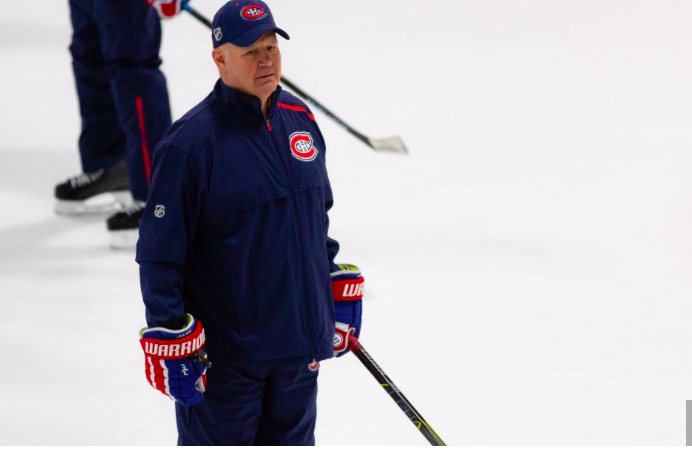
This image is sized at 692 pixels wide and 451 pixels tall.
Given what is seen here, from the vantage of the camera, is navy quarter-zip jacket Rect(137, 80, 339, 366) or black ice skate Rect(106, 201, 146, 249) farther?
black ice skate Rect(106, 201, 146, 249)

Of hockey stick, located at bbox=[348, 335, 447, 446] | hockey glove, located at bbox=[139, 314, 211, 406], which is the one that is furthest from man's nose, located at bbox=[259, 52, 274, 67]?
hockey stick, located at bbox=[348, 335, 447, 446]

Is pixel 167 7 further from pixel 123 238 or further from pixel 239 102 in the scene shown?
pixel 239 102

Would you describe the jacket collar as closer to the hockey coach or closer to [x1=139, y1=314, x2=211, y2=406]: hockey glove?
the hockey coach

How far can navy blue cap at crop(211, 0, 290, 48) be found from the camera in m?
1.73

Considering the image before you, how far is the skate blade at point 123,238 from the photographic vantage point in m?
3.56

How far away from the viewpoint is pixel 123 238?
140 inches

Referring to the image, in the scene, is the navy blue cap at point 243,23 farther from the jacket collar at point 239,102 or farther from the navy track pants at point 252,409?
the navy track pants at point 252,409

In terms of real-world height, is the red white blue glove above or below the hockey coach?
above

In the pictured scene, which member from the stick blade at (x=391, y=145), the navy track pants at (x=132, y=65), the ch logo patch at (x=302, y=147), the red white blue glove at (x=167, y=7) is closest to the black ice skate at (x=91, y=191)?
the navy track pants at (x=132, y=65)

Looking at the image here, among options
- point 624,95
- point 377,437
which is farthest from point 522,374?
point 624,95

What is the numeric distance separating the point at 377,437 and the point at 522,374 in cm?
47

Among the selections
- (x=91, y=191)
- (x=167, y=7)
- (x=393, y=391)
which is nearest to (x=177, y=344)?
(x=393, y=391)

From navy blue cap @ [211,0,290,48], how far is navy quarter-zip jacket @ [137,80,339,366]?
9 centimetres

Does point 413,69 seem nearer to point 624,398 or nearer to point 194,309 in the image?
point 624,398
